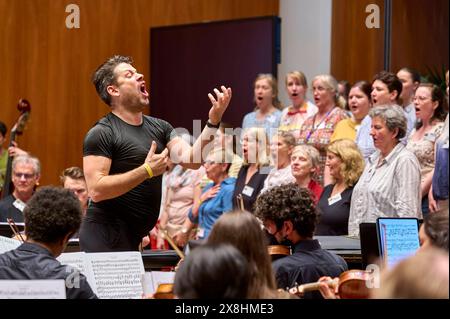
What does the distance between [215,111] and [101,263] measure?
1.05 meters

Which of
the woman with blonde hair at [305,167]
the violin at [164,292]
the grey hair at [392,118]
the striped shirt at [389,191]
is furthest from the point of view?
the woman with blonde hair at [305,167]

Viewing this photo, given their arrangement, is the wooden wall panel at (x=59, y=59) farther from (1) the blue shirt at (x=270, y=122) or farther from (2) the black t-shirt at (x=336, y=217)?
(2) the black t-shirt at (x=336, y=217)

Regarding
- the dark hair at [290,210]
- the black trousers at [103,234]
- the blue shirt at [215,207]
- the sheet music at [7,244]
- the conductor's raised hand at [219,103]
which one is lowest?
the blue shirt at [215,207]

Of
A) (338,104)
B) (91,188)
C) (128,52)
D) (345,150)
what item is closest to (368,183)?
(345,150)

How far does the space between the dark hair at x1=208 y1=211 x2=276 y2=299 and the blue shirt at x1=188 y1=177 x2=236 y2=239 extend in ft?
10.4

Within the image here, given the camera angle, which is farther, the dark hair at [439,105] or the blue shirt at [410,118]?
the blue shirt at [410,118]

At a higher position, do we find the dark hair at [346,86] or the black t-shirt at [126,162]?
the dark hair at [346,86]

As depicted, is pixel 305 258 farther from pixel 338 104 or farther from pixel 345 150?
pixel 338 104

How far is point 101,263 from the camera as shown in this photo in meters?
3.02

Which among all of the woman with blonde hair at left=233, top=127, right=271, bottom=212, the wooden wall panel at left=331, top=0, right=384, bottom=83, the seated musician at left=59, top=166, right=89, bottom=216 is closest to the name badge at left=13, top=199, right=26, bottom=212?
the seated musician at left=59, top=166, right=89, bottom=216

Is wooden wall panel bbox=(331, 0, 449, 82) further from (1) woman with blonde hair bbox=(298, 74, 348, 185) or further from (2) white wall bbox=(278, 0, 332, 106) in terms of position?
(1) woman with blonde hair bbox=(298, 74, 348, 185)

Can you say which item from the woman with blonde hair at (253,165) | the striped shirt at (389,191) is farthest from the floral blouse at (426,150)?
the woman with blonde hair at (253,165)

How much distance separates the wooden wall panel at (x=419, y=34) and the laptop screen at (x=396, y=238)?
3960 mm

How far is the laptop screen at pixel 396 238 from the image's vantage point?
3160 mm
